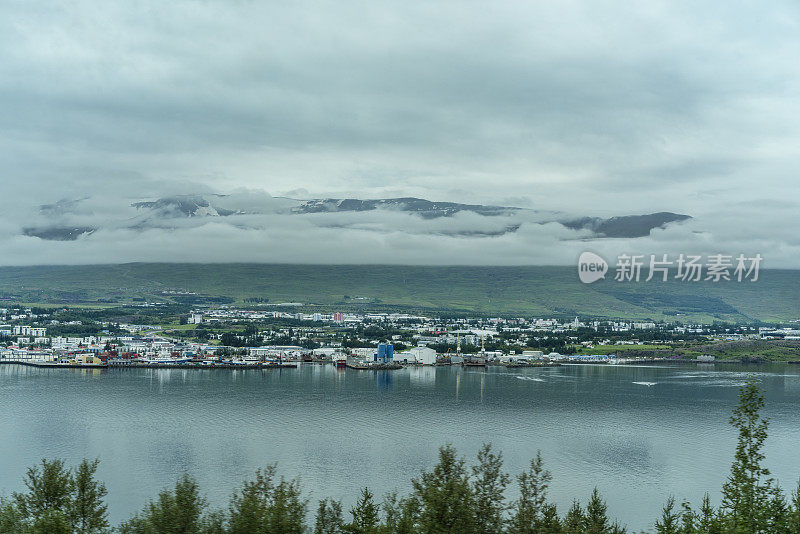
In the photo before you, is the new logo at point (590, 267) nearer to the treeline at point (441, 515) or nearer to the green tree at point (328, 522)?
the treeline at point (441, 515)

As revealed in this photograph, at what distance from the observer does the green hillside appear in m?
49.8

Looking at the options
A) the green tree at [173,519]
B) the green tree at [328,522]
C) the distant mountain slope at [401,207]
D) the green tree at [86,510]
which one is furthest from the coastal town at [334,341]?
the distant mountain slope at [401,207]

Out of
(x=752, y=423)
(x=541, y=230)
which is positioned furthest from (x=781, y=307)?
(x=752, y=423)

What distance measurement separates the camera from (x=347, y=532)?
5141 millimetres

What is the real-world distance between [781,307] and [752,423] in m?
51.4

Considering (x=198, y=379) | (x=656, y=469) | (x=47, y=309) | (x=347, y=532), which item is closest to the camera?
(x=347, y=532)

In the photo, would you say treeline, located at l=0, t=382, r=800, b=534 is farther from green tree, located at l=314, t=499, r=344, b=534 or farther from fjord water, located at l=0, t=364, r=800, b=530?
fjord water, located at l=0, t=364, r=800, b=530

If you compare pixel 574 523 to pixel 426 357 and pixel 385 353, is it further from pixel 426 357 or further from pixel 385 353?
pixel 426 357

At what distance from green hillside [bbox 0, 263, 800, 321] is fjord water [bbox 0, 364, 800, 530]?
3002 cm

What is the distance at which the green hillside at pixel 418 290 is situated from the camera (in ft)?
163

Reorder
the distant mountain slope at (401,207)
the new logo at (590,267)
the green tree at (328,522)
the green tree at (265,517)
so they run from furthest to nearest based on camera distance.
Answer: the distant mountain slope at (401,207) < the new logo at (590,267) < the green tree at (328,522) < the green tree at (265,517)

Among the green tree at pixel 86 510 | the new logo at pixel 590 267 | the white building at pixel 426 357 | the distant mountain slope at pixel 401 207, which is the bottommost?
the white building at pixel 426 357

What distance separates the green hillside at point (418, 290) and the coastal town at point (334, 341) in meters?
8.85

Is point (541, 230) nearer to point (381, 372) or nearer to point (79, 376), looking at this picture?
point (381, 372)
